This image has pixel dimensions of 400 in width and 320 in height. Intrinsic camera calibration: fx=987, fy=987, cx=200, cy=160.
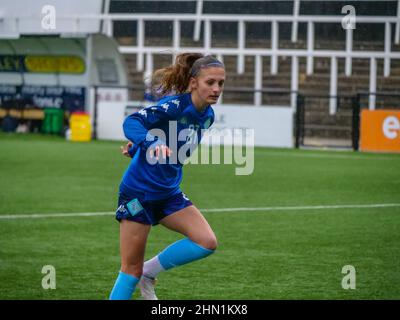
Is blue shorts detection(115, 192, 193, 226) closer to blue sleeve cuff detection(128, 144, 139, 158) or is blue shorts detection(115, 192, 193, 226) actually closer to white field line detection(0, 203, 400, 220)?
blue sleeve cuff detection(128, 144, 139, 158)

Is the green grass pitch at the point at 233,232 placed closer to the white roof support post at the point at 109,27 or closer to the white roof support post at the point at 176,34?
the white roof support post at the point at 176,34

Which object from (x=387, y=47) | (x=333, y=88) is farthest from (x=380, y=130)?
(x=333, y=88)

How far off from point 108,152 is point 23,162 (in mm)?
3377

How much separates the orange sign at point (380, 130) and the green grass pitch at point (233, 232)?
3.50 metres

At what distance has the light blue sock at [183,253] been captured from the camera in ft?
21.9

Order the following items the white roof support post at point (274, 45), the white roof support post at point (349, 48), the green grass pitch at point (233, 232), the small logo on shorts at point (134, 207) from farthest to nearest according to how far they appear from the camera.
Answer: the white roof support post at point (274, 45), the white roof support post at point (349, 48), the green grass pitch at point (233, 232), the small logo on shorts at point (134, 207)

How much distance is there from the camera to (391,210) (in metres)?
12.9

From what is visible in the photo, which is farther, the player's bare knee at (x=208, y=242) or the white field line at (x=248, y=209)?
the white field line at (x=248, y=209)

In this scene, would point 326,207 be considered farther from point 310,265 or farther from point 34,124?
point 34,124

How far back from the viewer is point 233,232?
11.0 meters

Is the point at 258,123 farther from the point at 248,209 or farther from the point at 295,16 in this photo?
the point at 248,209

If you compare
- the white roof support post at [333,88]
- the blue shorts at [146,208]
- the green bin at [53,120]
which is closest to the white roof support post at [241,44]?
the white roof support post at [333,88]

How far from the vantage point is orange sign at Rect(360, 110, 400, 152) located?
924 inches
